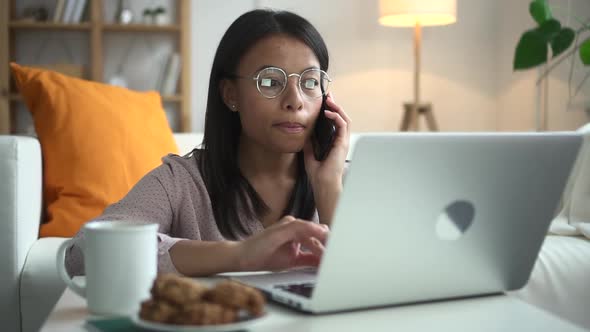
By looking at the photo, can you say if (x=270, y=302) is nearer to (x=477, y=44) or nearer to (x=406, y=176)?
(x=406, y=176)

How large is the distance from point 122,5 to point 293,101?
2.76m

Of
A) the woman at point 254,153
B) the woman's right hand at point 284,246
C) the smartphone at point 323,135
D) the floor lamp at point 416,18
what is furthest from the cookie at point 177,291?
the floor lamp at point 416,18

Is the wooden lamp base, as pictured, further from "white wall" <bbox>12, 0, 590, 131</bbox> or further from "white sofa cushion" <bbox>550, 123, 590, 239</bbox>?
"white sofa cushion" <bbox>550, 123, 590, 239</bbox>

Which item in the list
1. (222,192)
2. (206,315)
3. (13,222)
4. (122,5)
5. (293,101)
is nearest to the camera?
(206,315)

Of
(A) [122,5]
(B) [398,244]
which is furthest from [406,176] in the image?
(A) [122,5]

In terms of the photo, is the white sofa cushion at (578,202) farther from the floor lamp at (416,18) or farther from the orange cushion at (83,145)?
the floor lamp at (416,18)

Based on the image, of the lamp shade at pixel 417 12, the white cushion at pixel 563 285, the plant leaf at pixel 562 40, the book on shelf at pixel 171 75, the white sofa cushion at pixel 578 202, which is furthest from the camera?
the book on shelf at pixel 171 75

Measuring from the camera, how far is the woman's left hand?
1411 mm

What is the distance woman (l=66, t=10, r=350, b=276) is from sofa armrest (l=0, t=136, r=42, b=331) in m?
0.54

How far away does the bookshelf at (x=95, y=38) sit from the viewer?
12.0 feet

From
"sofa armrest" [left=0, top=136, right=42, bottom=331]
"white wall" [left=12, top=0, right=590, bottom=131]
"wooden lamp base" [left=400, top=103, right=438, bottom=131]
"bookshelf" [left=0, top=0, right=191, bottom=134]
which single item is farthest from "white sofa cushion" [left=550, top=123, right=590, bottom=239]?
"bookshelf" [left=0, top=0, right=191, bottom=134]

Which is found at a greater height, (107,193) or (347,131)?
(347,131)

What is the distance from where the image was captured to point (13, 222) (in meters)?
1.77

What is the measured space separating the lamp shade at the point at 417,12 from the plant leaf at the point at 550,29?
2.38 feet
